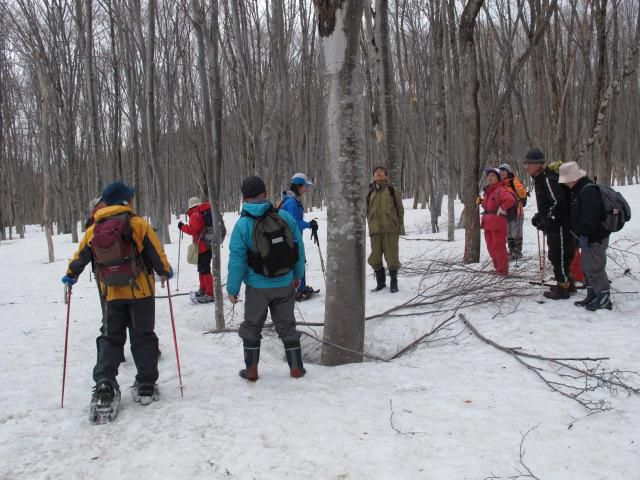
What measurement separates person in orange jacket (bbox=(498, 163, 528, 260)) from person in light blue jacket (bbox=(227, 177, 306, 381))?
5385 millimetres

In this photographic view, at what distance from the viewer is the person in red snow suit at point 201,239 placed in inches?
270

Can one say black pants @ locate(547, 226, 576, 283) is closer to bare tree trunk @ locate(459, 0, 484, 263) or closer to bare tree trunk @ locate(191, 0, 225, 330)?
bare tree trunk @ locate(459, 0, 484, 263)

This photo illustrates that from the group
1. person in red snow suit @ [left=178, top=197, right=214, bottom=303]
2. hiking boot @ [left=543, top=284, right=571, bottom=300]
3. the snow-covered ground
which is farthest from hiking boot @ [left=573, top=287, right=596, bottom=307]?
person in red snow suit @ [left=178, top=197, right=214, bottom=303]

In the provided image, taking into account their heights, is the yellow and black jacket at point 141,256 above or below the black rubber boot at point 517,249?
above

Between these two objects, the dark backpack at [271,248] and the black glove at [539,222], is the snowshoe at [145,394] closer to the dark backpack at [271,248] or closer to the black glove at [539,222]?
the dark backpack at [271,248]

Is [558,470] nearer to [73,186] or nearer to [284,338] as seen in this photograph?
[284,338]

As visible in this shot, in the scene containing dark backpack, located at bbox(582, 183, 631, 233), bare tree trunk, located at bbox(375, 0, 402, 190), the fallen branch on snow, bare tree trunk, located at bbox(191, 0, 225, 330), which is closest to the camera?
the fallen branch on snow

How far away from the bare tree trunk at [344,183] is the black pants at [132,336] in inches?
62.0

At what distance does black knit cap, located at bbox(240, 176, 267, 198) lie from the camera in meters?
3.92

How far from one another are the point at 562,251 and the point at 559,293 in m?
0.52

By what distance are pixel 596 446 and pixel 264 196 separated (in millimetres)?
2973

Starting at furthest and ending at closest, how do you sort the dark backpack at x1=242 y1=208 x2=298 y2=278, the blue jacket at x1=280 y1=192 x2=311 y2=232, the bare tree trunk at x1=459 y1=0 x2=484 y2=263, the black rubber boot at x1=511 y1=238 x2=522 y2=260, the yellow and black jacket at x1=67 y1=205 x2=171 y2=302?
1. the black rubber boot at x1=511 y1=238 x2=522 y2=260
2. the bare tree trunk at x1=459 y1=0 x2=484 y2=263
3. the blue jacket at x1=280 y1=192 x2=311 y2=232
4. the dark backpack at x1=242 y1=208 x2=298 y2=278
5. the yellow and black jacket at x1=67 y1=205 x2=171 y2=302

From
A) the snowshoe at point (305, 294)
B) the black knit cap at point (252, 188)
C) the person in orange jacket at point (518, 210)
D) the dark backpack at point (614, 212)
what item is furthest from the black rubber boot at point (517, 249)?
the black knit cap at point (252, 188)

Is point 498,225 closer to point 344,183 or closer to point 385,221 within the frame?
point 385,221
